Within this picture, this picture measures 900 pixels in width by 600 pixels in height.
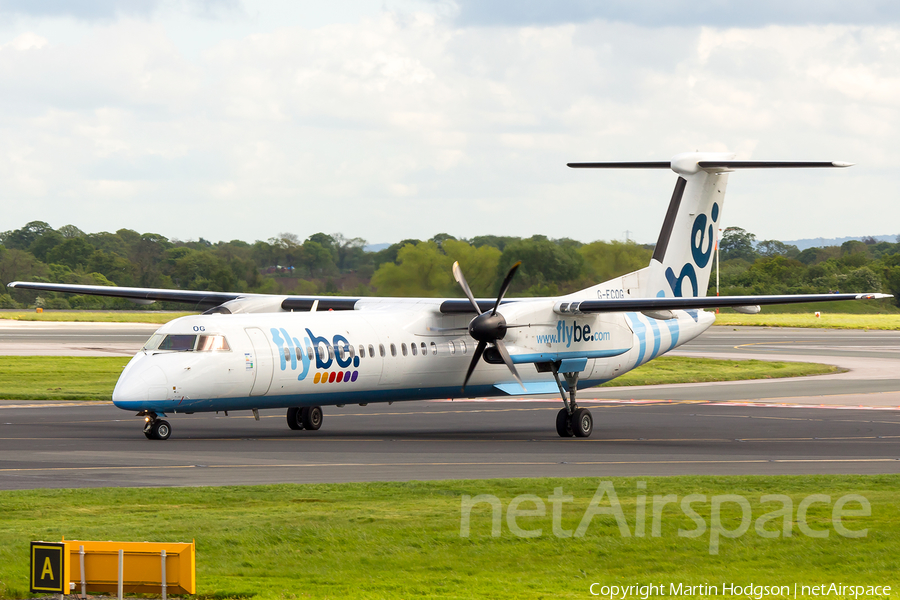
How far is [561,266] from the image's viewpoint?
46.3 meters

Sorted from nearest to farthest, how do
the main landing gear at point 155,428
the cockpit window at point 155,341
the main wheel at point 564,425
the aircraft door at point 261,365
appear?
the cockpit window at point 155,341, the main landing gear at point 155,428, the aircraft door at point 261,365, the main wheel at point 564,425

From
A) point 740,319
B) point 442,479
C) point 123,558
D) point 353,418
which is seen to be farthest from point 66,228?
point 123,558

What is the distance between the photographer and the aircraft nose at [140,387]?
2233cm

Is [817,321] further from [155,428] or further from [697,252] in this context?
[155,428]

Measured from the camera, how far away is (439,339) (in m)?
27.8

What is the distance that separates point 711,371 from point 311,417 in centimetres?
2556

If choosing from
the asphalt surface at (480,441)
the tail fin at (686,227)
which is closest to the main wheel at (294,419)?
the asphalt surface at (480,441)

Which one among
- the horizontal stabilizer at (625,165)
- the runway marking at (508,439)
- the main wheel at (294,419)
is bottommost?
the runway marking at (508,439)

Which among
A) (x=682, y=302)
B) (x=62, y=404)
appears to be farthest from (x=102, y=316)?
(x=682, y=302)

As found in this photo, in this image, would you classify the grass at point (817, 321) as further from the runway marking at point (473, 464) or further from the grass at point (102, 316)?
the runway marking at point (473, 464)

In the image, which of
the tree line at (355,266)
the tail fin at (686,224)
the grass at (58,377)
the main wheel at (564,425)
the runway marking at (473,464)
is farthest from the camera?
the tree line at (355,266)

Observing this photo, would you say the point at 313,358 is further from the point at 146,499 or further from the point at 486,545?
the point at 486,545

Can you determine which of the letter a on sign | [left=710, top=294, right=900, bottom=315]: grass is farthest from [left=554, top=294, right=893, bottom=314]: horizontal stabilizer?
[left=710, top=294, right=900, bottom=315]: grass

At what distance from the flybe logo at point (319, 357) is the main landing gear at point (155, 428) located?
9.27 ft
